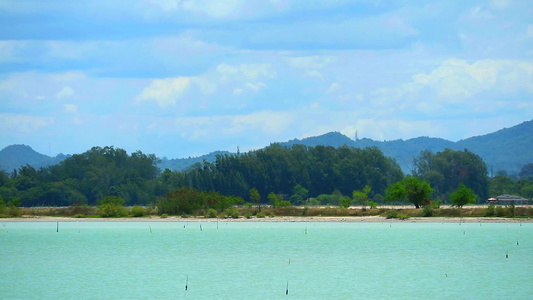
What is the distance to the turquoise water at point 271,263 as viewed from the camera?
96.1ft

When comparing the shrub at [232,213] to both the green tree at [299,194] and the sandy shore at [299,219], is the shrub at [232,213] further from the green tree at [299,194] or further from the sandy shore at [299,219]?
the green tree at [299,194]

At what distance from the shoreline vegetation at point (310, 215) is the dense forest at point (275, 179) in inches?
1119

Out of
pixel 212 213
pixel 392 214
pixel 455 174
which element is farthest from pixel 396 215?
pixel 455 174

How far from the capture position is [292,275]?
33812mm

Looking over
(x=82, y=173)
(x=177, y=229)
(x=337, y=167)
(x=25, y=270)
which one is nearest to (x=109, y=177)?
(x=82, y=173)

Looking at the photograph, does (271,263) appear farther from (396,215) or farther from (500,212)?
(500,212)

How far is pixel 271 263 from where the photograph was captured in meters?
38.8

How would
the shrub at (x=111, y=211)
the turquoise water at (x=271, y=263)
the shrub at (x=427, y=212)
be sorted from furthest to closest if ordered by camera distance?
1. the shrub at (x=111, y=211)
2. the shrub at (x=427, y=212)
3. the turquoise water at (x=271, y=263)

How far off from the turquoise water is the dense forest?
5389 cm

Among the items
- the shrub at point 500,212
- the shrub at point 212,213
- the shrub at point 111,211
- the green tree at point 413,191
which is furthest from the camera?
the shrub at point 111,211

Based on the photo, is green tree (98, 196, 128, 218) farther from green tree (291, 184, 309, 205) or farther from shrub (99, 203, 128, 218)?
green tree (291, 184, 309, 205)

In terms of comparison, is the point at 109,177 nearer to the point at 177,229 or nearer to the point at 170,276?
the point at 177,229

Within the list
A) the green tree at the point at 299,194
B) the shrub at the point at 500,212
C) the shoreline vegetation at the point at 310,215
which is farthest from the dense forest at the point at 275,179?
the shrub at the point at 500,212

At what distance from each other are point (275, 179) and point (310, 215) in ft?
129
